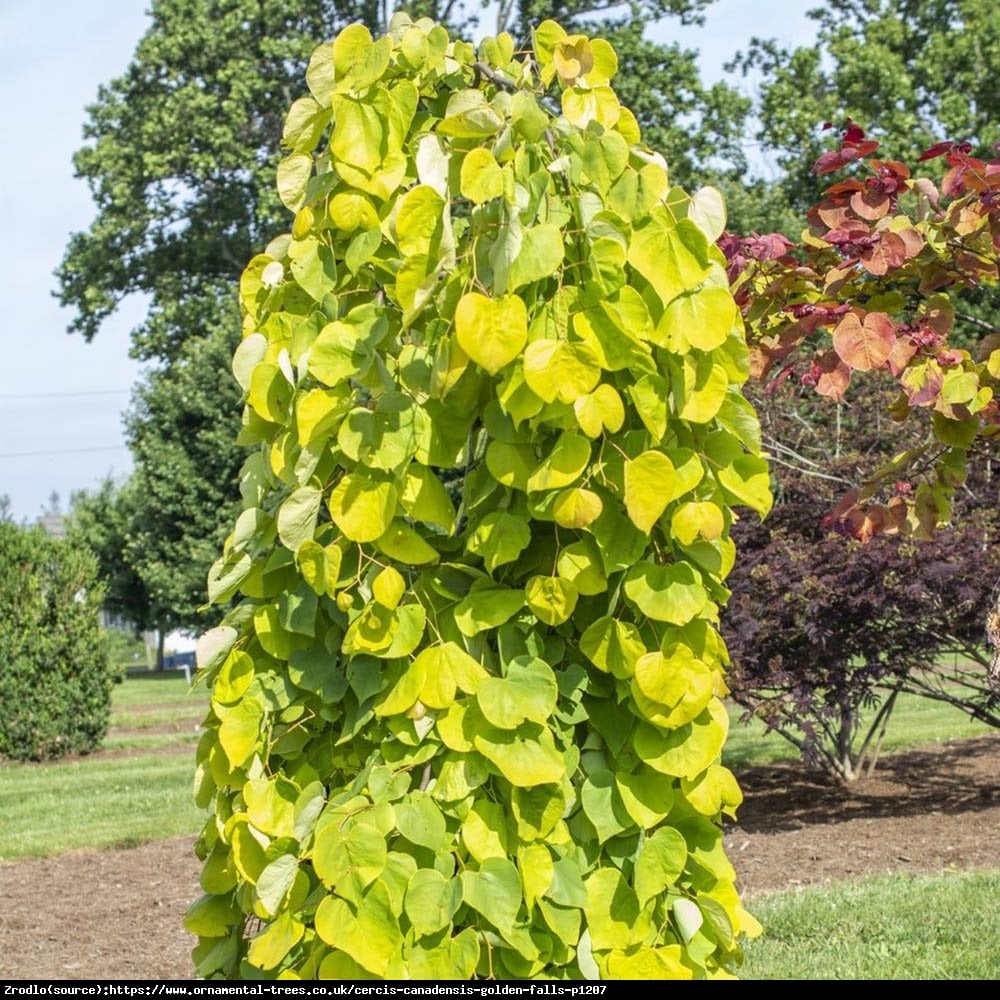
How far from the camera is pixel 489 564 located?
5.78ft

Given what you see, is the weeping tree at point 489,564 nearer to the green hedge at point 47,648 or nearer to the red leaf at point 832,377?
the red leaf at point 832,377

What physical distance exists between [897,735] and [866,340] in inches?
397

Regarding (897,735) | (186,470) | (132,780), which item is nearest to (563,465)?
(132,780)

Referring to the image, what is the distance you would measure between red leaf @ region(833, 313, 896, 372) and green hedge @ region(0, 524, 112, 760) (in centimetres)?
1103

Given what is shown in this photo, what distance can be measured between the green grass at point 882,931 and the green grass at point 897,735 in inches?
164

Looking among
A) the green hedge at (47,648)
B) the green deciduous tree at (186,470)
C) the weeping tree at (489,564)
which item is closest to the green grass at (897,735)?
the green hedge at (47,648)

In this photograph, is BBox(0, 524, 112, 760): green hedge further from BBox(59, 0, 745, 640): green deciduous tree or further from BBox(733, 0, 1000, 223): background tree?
BBox(733, 0, 1000, 223): background tree

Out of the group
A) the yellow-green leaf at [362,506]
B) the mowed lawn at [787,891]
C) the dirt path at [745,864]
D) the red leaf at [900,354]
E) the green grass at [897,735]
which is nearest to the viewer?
the yellow-green leaf at [362,506]

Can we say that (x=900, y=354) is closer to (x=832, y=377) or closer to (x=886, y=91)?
(x=832, y=377)

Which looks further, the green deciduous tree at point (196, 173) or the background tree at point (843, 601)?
the green deciduous tree at point (196, 173)

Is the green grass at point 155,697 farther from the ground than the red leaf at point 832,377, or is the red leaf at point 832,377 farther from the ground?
the red leaf at point 832,377

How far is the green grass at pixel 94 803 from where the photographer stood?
761 centimetres

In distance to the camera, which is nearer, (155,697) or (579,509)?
(579,509)

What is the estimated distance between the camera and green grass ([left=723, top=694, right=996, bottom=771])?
34.4 ft
